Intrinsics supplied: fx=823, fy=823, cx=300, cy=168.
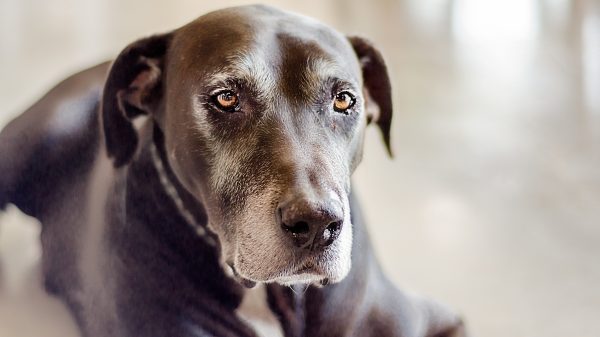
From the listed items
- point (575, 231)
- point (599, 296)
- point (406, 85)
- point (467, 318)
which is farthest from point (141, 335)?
point (406, 85)

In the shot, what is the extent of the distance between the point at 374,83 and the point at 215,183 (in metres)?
0.41

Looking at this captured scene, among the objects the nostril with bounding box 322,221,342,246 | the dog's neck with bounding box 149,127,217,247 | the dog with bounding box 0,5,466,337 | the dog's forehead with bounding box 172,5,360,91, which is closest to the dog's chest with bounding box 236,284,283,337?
the dog with bounding box 0,5,466,337

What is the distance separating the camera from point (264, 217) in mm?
1182

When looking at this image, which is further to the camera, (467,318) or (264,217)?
(467,318)

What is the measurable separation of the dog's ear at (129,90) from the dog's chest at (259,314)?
1.07 ft

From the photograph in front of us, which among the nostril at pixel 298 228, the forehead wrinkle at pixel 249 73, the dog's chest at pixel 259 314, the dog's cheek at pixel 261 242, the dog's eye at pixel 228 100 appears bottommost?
the dog's chest at pixel 259 314

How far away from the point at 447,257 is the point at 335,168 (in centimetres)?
87

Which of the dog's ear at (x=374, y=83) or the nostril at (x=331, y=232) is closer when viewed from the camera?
the nostril at (x=331, y=232)

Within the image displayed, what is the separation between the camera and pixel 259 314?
55.6 inches

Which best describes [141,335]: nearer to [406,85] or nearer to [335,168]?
[335,168]

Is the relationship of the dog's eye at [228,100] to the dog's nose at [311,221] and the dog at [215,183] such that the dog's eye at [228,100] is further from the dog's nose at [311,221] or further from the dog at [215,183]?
the dog's nose at [311,221]

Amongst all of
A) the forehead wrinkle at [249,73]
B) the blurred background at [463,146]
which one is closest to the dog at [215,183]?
the forehead wrinkle at [249,73]

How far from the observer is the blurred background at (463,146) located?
189 centimetres

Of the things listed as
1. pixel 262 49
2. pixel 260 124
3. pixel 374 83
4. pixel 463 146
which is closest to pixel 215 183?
pixel 260 124
